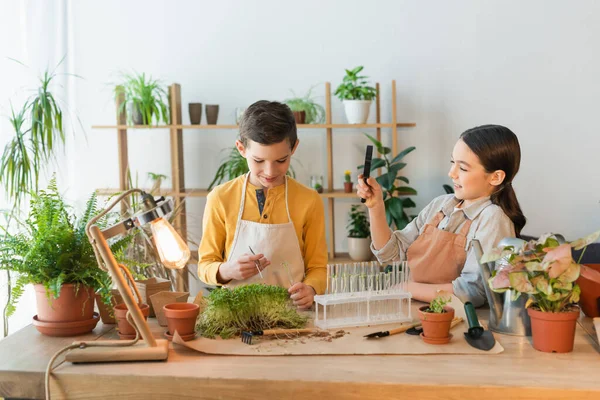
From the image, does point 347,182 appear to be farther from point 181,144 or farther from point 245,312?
point 245,312

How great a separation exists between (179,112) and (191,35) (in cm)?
53

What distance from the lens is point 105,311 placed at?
75.2 inches

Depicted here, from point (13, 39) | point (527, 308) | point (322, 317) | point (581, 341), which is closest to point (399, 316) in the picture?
point (322, 317)

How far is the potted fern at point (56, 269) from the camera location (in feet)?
5.90

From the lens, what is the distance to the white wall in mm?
4219

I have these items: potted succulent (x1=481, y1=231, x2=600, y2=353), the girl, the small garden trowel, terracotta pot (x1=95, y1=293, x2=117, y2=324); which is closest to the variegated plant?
potted succulent (x1=481, y1=231, x2=600, y2=353)

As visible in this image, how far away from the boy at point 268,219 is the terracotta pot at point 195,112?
1929mm

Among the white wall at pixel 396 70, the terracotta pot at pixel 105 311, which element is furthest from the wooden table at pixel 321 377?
the white wall at pixel 396 70

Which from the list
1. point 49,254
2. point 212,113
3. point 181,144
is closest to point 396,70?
point 212,113

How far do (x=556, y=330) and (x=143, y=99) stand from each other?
3144mm

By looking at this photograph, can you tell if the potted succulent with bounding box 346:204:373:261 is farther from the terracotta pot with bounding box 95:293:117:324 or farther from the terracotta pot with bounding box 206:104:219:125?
the terracotta pot with bounding box 95:293:117:324

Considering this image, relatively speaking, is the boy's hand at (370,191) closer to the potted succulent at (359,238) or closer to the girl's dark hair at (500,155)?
the girl's dark hair at (500,155)

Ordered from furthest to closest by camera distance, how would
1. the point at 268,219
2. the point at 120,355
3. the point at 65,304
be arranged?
1. the point at 268,219
2. the point at 65,304
3. the point at 120,355

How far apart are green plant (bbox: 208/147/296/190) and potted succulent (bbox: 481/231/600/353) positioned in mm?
2521
